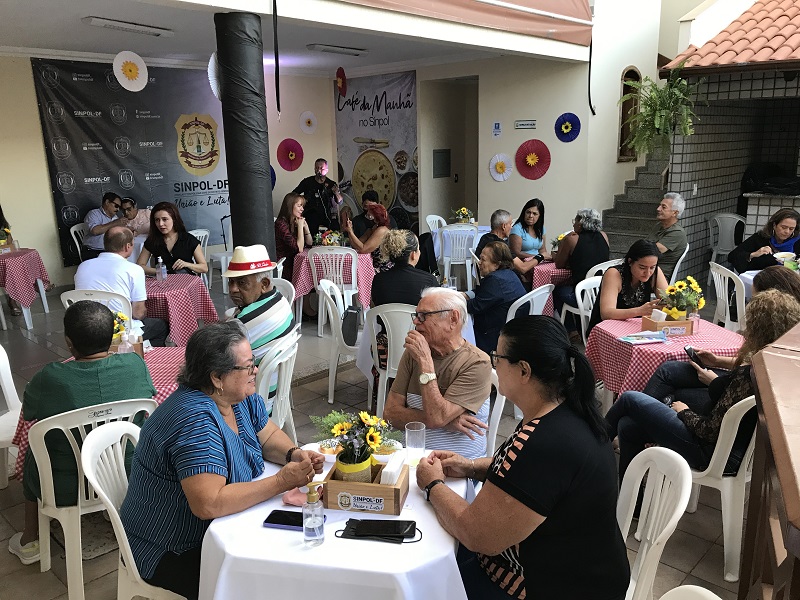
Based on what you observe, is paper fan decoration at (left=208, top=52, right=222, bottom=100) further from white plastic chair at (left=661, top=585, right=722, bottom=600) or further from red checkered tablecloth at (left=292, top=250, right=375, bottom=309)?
white plastic chair at (left=661, top=585, right=722, bottom=600)

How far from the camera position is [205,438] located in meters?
1.93

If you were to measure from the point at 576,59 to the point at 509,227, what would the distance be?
2.95 m

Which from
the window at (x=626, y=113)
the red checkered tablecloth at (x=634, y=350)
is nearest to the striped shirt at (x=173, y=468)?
the red checkered tablecloth at (x=634, y=350)

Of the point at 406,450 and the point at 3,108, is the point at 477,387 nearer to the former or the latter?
the point at 406,450

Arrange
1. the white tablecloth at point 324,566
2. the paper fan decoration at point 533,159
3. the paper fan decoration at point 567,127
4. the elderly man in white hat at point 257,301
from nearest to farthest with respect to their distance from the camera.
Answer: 1. the white tablecloth at point 324,566
2. the elderly man in white hat at point 257,301
3. the paper fan decoration at point 567,127
4. the paper fan decoration at point 533,159

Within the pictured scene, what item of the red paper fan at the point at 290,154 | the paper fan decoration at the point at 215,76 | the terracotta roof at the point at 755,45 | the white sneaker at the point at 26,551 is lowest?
the white sneaker at the point at 26,551

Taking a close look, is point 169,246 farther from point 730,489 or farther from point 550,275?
point 730,489

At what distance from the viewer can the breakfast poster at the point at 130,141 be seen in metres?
8.31

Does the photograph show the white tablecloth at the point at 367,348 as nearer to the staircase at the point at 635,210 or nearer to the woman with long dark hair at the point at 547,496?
the woman with long dark hair at the point at 547,496

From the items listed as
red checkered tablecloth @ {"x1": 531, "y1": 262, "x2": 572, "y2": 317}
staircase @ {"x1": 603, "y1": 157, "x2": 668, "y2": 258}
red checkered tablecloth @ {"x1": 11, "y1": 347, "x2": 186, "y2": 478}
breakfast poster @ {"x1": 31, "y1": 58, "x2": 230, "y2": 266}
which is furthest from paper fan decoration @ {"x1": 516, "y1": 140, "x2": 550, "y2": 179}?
red checkered tablecloth @ {"x1": 11, "y1": 347, "x2": 186, "y2": 478}

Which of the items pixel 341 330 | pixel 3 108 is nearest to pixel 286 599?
pixel 341 330

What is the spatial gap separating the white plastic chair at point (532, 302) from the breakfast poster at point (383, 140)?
647cm

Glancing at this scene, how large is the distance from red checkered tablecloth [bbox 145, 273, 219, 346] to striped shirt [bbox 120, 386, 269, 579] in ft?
9.85

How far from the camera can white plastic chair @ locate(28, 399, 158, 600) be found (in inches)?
97.7
